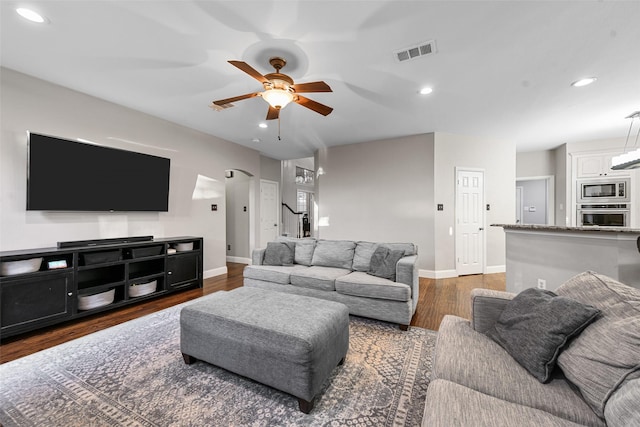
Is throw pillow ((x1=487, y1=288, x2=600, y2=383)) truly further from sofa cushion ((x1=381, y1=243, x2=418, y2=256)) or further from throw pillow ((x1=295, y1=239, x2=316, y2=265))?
throw pillow ((x1=295, y1=239, x2=316, y2=265))

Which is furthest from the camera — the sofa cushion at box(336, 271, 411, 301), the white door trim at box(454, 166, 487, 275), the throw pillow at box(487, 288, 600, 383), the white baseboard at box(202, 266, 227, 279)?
the white door trim at box(454, 166, 487, 275)

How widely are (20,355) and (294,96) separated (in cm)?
321

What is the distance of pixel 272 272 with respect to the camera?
3.28 m

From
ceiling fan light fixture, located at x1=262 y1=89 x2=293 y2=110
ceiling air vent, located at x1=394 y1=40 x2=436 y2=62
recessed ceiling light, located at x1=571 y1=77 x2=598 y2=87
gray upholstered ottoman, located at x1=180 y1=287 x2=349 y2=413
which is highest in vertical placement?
ceiling air vent, located at x1=394 y1=40 x2=436 y2=62

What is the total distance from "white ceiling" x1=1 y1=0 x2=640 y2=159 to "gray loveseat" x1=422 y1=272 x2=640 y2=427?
1.98 m

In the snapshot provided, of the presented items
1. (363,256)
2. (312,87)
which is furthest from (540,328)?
(312,87)

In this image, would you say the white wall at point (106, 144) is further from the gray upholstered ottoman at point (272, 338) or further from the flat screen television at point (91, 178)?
the gray upholstered ottoman at point (272, 338)

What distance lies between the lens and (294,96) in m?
2.38

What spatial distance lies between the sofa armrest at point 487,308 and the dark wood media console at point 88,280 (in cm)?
366

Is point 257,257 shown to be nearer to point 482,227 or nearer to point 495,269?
point 482,227

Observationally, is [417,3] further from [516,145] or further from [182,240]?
[516,145]

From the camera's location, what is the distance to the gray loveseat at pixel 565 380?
89 centimetres

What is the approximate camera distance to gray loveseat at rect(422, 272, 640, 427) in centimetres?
89

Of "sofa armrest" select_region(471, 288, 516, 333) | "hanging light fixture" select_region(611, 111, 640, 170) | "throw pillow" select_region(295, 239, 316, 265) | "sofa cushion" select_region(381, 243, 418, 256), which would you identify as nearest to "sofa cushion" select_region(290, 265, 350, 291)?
"throw pillow" select_region(295, 239, 316, 265)
